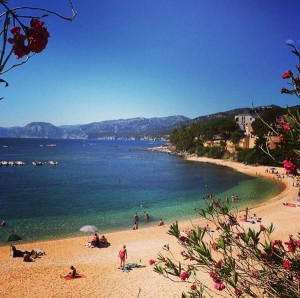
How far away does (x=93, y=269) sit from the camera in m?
17.8

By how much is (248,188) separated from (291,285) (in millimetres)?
47307

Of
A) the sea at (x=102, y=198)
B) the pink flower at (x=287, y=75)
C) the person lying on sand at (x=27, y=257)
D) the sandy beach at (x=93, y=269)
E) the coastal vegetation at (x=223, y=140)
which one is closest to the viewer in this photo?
the pink flower at (x=287, y=75)


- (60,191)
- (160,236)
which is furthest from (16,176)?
(160,236)

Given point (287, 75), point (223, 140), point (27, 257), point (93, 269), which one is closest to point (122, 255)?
point (93, 269)

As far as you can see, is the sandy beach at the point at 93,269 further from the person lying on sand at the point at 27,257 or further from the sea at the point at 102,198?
the sea at the point at 102,198

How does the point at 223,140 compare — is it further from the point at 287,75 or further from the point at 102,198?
the point at 287,75

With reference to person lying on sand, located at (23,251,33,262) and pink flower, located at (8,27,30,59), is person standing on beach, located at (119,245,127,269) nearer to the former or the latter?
person lying on sand, located at (23,251,33,262)

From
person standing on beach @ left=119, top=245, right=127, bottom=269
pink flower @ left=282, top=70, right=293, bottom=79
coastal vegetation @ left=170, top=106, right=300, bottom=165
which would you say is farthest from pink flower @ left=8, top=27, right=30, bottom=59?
coastal vegetation @ left=170, top=106, right=300, bottom=165

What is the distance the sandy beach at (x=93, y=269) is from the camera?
48.6 feet

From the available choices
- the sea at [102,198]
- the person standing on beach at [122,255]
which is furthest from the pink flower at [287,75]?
the sea at [102,198]

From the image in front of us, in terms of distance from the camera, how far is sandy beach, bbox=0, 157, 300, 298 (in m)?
14.8

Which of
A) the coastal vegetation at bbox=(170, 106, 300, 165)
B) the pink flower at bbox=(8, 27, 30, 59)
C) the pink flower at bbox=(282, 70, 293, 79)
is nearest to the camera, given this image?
the pink flower at bbox=(8, 27, 30, 59)

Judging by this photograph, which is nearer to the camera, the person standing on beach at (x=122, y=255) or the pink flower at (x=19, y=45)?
the pink flower at (x=19, y=45)

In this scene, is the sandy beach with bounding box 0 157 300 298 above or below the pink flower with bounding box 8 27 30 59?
below
